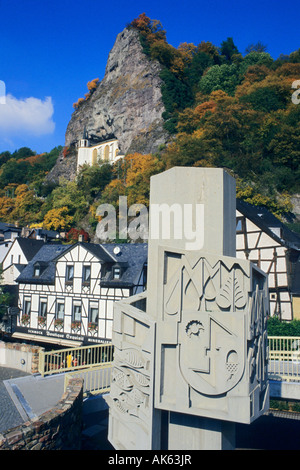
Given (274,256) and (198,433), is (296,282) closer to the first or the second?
(274,256)

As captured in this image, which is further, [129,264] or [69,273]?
[69,273]

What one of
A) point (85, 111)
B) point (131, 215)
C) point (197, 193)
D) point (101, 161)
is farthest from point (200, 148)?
point (85, 111)

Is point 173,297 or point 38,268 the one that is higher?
point 38,268

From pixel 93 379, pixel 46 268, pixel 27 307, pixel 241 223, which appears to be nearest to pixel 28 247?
pixel 46 268

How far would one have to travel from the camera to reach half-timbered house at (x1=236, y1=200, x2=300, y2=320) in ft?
69.8

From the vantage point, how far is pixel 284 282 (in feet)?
70.0

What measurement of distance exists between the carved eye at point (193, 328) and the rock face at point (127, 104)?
5265cm

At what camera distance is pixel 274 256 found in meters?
21.8

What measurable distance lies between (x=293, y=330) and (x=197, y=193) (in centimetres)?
1492

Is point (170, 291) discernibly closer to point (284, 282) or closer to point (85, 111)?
point (284, 282)

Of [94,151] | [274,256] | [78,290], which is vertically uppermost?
[94,151]

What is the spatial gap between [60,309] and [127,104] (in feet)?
166

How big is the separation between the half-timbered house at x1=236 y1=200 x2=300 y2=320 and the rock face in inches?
1445

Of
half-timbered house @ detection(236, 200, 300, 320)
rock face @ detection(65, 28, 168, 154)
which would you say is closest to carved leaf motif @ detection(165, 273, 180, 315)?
half-timbered house @ detection(236, 200, 300, 320)
